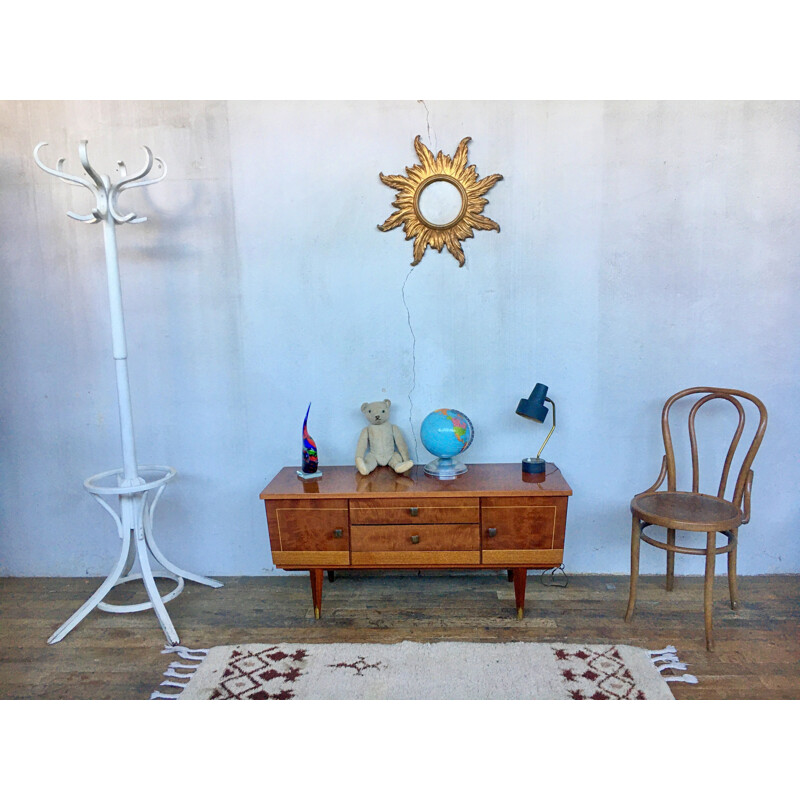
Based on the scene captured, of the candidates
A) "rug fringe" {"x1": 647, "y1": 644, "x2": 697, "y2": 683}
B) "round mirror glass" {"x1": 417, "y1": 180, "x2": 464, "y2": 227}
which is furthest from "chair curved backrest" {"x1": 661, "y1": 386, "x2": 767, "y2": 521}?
"round mirror glass" {"x1": 417, "y1": 180, "x2": 464, "y2": 227}

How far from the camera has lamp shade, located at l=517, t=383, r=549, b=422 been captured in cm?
275

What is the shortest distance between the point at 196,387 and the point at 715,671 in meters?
2.64

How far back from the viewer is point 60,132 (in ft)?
9.64

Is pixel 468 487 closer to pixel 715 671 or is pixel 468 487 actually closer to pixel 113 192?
pixel 715 671

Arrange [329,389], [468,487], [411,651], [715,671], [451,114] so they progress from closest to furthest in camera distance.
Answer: [715,671] → [411,651] → [468,487] → [451,114] → [329,389]

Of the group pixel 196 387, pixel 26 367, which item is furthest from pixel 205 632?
pixel 26 367

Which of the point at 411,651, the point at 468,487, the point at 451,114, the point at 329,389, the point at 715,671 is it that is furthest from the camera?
the point at 329,389

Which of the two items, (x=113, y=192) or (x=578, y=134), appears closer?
(x=113, y=192)

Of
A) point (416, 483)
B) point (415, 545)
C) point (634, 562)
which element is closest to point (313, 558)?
point (415, 545)

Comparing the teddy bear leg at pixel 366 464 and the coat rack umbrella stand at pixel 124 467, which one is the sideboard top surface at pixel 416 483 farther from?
the coat rack umbrella stand at pixel 124 467

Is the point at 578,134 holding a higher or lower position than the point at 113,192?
higher

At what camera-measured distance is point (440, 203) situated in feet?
9.52

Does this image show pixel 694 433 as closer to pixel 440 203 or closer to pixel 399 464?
pixel 399 464

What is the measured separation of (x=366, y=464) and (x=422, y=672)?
0.97m
